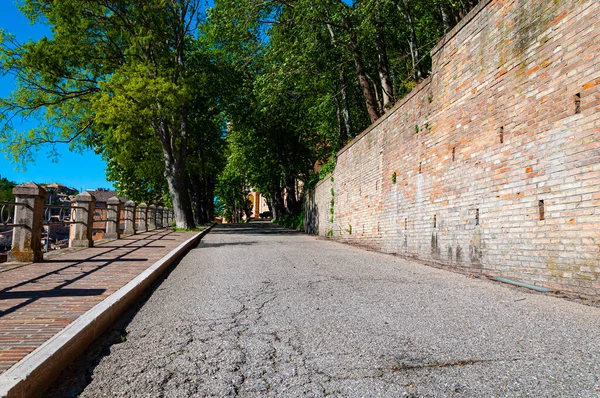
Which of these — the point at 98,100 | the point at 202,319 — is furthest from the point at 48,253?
the point at 98,100

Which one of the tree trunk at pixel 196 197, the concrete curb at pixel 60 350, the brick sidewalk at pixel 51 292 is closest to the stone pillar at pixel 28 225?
the brick sidewalk at pixel 51 292

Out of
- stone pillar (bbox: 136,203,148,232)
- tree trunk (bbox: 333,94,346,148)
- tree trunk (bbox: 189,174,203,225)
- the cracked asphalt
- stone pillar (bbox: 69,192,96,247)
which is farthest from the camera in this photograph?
tree trunk (bbox: 189,174,203,225)

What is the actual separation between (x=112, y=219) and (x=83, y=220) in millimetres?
3016

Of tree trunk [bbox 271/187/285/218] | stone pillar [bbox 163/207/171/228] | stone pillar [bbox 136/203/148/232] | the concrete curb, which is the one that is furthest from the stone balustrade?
tree trunk [bbox 271/187/285/218]

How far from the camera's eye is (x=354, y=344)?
3441 mm

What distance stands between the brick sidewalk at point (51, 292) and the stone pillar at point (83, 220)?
7.07 ft

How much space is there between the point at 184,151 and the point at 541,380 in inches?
895

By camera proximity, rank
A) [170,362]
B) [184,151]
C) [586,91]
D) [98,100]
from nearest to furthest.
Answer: [170,362] < [586,91] < [98,100] < [184,151]

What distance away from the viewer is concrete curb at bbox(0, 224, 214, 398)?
2.52 metres

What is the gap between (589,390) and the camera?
2531 mm

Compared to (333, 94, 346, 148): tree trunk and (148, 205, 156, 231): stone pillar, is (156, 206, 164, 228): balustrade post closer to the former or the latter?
(148, 205, 156, 231): stone pillar

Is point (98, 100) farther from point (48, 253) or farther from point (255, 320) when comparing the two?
point (255, 320)

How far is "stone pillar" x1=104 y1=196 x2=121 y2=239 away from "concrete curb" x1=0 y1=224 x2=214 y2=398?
32.2ft

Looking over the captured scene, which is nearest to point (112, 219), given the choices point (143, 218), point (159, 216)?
point (143, 218)
